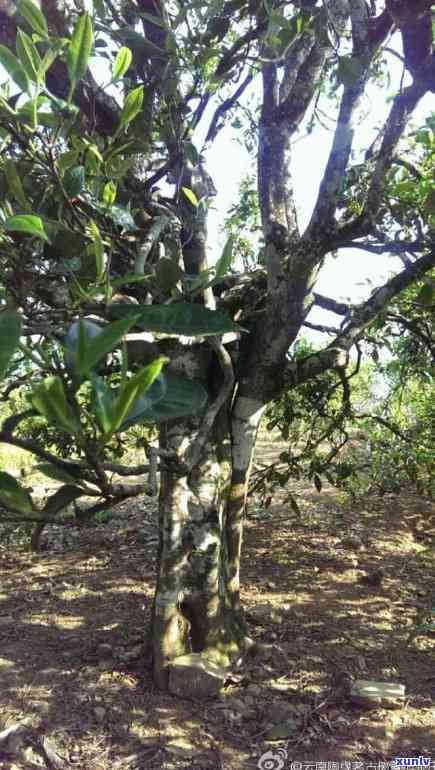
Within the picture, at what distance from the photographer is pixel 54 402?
785mm

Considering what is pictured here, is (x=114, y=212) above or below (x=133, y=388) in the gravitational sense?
above

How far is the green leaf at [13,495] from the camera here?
0.94 metres

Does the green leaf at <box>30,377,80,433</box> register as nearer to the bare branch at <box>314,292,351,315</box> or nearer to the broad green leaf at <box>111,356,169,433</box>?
the broad green leaf at <box>111,356,169,433</box>

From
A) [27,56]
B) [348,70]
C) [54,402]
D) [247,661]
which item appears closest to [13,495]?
[54,402]

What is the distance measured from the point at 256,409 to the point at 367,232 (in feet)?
2.95

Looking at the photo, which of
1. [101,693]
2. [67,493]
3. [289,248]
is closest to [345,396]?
[289,248]

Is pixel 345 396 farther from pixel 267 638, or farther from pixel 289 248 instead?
pixel 267 638

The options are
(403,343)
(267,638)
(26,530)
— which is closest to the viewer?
(267,638)

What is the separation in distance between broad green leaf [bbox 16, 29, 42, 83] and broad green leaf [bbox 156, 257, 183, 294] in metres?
0.46

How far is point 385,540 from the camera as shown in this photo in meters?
4.79

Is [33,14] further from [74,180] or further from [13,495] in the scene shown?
[13,495]

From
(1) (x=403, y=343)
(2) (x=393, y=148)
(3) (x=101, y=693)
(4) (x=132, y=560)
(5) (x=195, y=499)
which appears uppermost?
(2) (x=393, y=148)

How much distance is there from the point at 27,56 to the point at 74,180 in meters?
0.28

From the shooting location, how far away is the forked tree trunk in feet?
8.49
